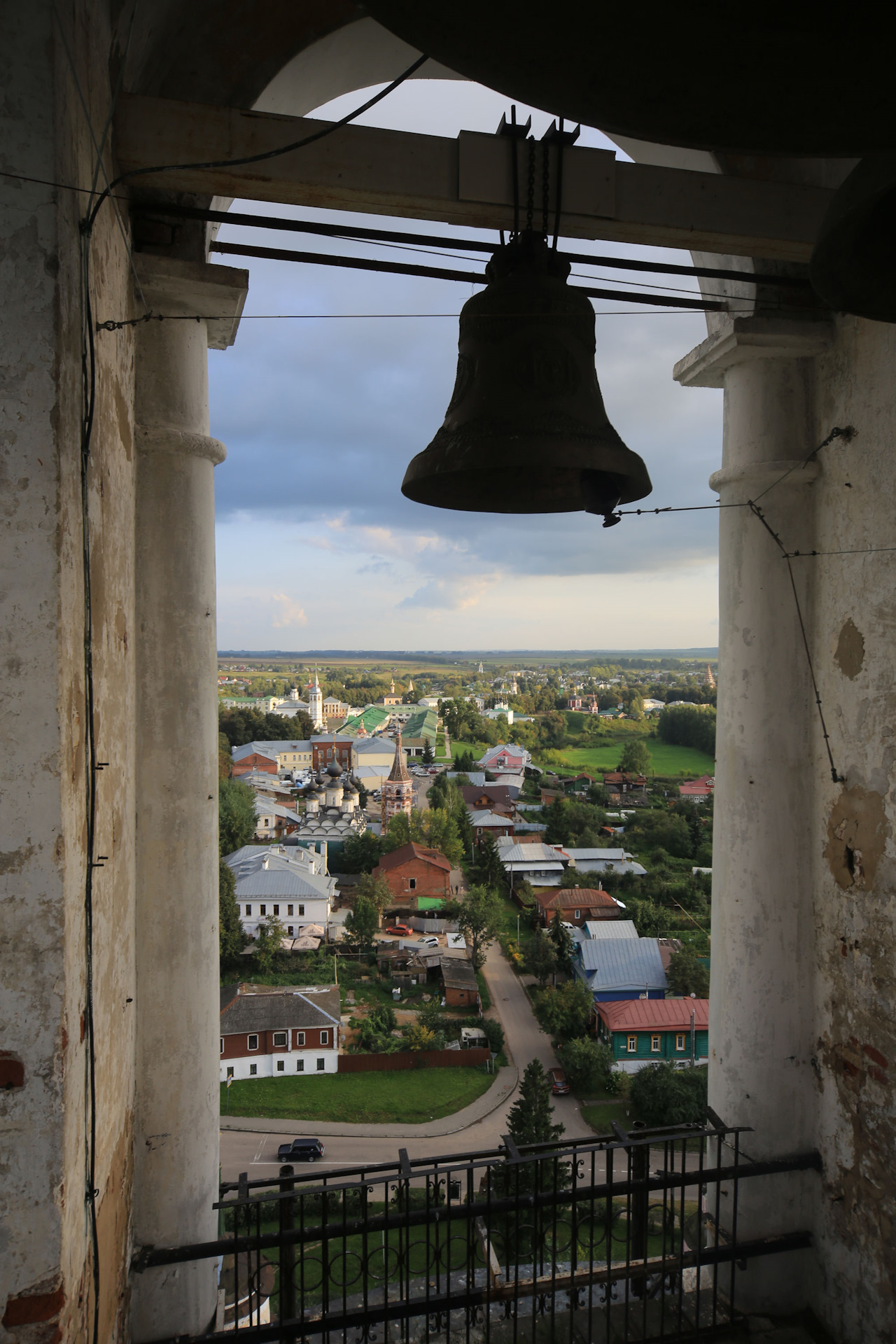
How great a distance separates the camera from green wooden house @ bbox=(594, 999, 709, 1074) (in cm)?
1827

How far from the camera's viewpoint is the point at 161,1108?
2.58 meters

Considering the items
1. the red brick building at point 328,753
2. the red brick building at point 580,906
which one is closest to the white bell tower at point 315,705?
the red brick building at point 328,753

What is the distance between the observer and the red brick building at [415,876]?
104 feet

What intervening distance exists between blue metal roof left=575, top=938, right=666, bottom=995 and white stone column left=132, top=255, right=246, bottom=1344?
20.6 m

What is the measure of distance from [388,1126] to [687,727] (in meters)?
49.0

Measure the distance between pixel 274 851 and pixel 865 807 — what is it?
1193 inches

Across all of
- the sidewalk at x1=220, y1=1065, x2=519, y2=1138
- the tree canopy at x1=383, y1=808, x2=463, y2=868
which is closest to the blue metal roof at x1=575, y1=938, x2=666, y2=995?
the sidewalk at x1=220, y1=1065, x2=519, y2=1138

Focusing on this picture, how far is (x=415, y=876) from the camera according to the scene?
105ft

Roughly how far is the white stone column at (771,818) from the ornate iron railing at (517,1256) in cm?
10

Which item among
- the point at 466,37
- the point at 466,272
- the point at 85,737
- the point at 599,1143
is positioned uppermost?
the point at 466,272

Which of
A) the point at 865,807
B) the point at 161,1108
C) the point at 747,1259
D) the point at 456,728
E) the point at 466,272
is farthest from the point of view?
the point at 456,728

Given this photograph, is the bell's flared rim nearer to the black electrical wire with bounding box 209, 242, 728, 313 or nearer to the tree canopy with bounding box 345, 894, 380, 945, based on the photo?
the black electrical wire with bounding box 209, 242, 728, 313

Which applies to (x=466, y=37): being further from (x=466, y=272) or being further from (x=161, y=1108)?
(x=161, y=1108)

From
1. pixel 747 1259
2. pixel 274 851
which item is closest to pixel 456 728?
pixel 274 851
